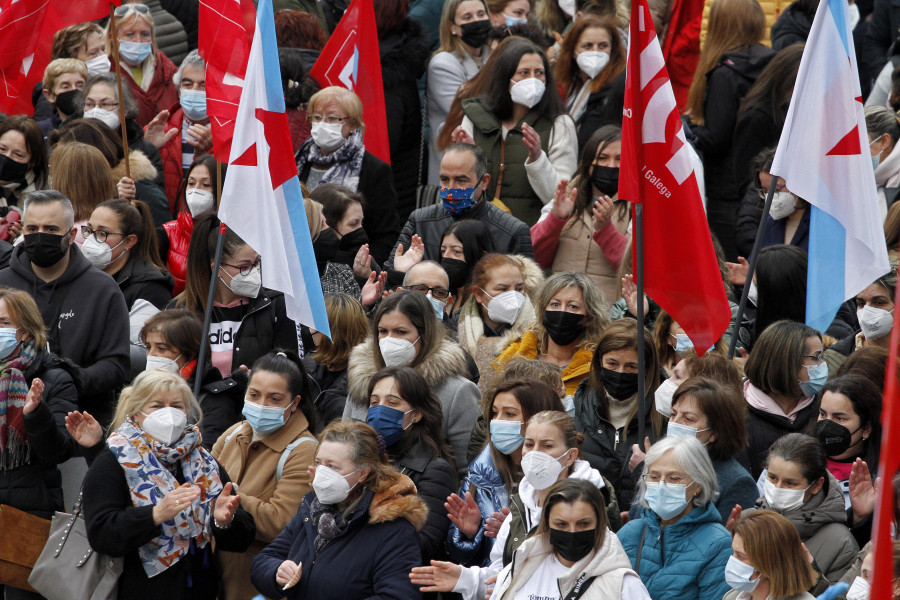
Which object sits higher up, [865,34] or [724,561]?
[865,34]

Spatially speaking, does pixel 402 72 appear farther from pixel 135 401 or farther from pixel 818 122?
pixel 135 401

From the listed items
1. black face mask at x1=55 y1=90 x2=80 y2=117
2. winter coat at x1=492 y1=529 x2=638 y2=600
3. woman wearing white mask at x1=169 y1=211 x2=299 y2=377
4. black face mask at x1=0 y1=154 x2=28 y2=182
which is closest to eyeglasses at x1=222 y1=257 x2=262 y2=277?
woman wearing white mask at x1=169 y1=211 x2=299 y2=377

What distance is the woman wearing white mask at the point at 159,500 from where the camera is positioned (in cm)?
703

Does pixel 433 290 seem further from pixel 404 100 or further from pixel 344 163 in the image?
pixel 404 100

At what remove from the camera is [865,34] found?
13.0m

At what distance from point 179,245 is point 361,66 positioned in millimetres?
2235

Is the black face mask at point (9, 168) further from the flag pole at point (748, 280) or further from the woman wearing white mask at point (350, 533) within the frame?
the flag pole at point (748, 280)

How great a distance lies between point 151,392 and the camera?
7.27m

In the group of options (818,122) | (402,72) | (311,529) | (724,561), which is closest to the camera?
(724,561)

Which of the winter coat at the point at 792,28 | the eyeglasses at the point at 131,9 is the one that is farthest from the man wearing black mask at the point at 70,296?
the winter coat at the point at 792,28

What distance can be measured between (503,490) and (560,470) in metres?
0.52

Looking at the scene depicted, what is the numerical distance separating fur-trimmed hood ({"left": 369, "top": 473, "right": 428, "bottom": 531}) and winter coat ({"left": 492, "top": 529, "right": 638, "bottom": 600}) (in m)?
0.63

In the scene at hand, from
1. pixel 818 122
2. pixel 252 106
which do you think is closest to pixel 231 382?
pixel 252 106


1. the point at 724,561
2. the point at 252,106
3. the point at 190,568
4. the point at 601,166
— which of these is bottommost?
the point at 190,568
